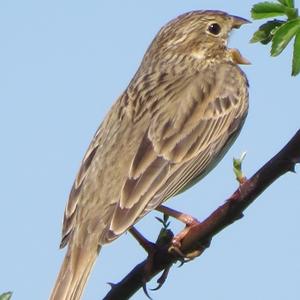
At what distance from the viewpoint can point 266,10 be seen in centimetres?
385

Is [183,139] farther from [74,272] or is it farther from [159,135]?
[74,272]

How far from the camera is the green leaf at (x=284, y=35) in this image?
141 inches

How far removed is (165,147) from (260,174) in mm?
2921

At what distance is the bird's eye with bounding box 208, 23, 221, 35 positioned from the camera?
8180mm

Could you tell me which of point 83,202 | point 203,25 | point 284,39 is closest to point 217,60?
point 203,25

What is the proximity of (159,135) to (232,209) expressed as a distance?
2.82 m

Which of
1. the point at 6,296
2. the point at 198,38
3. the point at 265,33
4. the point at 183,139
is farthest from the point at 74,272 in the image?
the point at 198,38

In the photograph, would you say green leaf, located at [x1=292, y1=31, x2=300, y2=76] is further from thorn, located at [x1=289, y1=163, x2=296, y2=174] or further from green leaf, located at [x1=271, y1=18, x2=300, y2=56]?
thorn, located at [x1=289, y1=163, x2=296, y2=174]

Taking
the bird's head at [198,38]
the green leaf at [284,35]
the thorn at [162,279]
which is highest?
the green leaf at [284,35]

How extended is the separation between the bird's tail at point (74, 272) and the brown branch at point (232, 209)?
80cm

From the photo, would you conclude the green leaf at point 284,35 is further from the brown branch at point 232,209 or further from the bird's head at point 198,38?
the bird's head at point 198,38

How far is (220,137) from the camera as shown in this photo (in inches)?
277

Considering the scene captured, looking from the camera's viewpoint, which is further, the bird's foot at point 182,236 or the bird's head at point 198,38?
the bird's head at point 198,38

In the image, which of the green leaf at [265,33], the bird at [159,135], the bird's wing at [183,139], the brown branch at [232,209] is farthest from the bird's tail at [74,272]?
the green leaf at [265,33]
